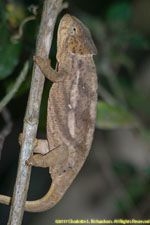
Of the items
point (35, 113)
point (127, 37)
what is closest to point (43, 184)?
point (127, 37)

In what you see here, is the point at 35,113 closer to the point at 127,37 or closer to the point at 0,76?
the point at 0,76

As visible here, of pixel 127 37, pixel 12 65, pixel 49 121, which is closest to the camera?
pixel 49 121

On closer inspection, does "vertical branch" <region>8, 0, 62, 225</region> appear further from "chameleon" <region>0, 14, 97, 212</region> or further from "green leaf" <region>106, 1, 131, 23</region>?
"green leaf" <region>106, 1, 131, 23</region>

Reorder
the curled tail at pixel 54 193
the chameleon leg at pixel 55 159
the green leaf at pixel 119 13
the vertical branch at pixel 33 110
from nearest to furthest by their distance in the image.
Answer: the vertical branch at pixel 33 110
the chameleon leg at pixel 55 159
the curled tail at pixel 54 193
the green leaf at pixel 119 13

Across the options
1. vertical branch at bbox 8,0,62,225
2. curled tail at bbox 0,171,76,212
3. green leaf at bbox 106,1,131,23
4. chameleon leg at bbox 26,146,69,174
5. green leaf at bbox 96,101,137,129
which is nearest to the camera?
vertical branch at bbox 8,0,62,225

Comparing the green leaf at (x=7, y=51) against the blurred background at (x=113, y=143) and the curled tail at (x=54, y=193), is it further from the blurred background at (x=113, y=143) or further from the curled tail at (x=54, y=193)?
the curled tail at (x=54, y=193)

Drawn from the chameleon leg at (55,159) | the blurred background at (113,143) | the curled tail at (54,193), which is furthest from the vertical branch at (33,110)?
the blurred background at (113,143)

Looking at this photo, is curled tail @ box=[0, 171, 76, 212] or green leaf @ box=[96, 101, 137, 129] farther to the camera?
green leaf @ box=[96, 101, 137, 129]

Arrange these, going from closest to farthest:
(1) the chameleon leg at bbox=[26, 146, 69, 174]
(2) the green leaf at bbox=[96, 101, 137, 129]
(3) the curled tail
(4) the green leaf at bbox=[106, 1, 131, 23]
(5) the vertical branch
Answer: (5) the vertical branch < (1) the chameleon leg at bbox=[26, 146, 69, 174] < (3) the curled tail < (2) the green leaf at bbox=[96, 101, 137, 129] < (4) the green leaf at bbox=[106, 1, 131, 23]

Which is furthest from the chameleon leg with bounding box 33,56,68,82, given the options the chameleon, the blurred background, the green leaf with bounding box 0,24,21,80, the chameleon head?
the blurred background
